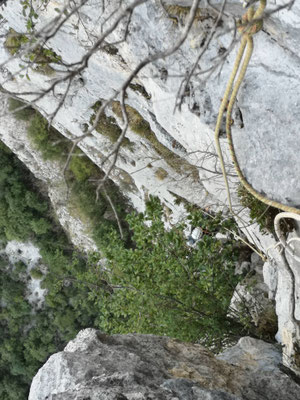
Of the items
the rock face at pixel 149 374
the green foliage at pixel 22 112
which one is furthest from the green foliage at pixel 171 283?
the green foliage at pixel 22 112

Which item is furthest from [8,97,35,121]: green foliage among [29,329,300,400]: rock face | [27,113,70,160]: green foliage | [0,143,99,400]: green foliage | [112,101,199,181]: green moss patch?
[29,329,300,400]: rock face

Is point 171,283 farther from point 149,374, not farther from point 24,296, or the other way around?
point 24,296

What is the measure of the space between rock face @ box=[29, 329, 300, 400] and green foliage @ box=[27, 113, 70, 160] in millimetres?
8330

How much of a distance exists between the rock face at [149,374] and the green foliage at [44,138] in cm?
833

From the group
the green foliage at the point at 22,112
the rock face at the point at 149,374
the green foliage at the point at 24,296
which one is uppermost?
the green foliage at the point at 22,112

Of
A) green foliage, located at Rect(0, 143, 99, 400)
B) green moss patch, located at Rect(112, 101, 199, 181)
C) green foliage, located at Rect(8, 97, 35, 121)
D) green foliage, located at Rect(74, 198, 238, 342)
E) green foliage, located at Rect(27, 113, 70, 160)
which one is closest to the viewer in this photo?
green foliage, located at Rect(74, 198, 238, 342)

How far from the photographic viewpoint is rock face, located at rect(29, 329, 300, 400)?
3.35 m

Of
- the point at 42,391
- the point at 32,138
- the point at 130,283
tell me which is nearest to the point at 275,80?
the point at 42,391

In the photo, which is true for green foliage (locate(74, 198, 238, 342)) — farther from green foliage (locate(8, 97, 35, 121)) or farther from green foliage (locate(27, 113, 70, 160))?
green foliage (locate(8, 97, 35, 121))

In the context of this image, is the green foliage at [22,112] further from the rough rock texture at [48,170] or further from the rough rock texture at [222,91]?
the rough rock texture at [222,91]

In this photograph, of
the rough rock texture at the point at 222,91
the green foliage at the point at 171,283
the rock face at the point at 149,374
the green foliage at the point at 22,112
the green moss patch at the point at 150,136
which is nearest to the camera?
the rough rock texture at the point at 222,91

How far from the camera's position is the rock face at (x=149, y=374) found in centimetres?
335

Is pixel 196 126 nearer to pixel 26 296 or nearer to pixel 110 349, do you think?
pixel 110 349

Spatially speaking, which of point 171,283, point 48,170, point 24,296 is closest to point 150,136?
point 171,283
